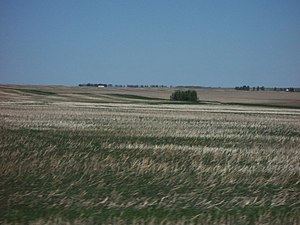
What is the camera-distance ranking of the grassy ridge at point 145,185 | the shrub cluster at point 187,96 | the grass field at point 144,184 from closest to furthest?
the grass field at point 144,184
the grassy ridge at point 145,185
the shrub cluster at point 187,96

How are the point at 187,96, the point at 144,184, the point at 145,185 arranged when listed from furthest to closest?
1. the point at 187,96
2. the point at 144,184
3. the point at 145,185

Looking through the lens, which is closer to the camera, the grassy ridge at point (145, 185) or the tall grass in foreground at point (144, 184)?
the tall grass in foreground at point (144, 184)

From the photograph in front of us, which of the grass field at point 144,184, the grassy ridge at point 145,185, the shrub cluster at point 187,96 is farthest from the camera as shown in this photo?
the shrub cluster at point 187,96

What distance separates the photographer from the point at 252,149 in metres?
20.7

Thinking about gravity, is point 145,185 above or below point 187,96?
below

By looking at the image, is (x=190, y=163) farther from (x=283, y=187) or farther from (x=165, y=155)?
(x=283, y=187)

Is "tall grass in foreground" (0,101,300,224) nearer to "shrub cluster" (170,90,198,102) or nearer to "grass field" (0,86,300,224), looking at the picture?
"grass field" (0,86,300,224)

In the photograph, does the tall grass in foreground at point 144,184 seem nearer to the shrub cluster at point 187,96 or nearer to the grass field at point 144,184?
the grass field at point 144,184

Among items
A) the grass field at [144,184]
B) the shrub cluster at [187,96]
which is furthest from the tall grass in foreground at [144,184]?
the shrub cluster at [187,96]

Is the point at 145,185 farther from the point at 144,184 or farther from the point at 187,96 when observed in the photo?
the point at 187,96

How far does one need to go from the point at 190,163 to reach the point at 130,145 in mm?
5586

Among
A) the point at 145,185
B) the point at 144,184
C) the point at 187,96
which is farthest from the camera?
the point at 187,96

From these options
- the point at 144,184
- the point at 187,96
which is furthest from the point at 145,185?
the point at 187,96

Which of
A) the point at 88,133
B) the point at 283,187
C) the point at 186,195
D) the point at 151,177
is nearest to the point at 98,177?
the point at 151,177
